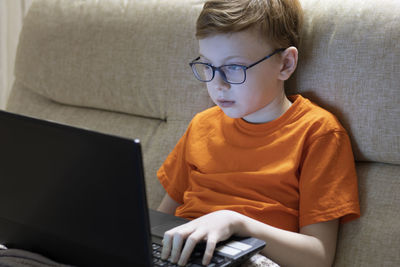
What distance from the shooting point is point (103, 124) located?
1678 millimetres

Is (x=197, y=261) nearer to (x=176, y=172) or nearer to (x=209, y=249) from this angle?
(x=209, y=249)

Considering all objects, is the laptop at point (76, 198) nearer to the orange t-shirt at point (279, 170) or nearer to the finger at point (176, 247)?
the finger at point (176, 247)

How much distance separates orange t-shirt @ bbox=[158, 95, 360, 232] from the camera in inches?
45.2

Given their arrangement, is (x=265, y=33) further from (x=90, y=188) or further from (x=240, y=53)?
(x=90, y=188)

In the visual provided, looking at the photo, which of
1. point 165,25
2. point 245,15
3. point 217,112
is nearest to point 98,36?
point 165,25

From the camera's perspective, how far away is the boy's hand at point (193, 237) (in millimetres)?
921

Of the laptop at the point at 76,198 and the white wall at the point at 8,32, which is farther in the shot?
the white wall at the point at 8,32

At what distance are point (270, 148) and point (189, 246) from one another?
1.25 ft

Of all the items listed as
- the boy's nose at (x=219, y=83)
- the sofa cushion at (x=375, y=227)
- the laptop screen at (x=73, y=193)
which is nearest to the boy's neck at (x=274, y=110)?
the boy's nose at (x=219, y=83)

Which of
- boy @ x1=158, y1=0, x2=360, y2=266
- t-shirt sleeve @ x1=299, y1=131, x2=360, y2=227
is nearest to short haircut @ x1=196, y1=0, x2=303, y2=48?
boy @ x1=158, y1=0, x2=360, y2=266

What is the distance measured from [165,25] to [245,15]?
1.43 feet

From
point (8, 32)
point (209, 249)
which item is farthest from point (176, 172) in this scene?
point (8, 32)

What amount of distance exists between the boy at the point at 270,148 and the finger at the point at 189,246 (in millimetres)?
159

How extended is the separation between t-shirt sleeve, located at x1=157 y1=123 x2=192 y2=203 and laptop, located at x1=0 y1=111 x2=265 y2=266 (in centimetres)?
42
